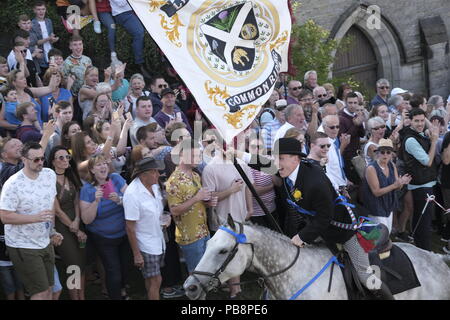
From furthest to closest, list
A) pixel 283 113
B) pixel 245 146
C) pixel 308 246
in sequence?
pixel 283 113
pixel 245 146
pixel 308 246

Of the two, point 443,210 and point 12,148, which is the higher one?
point 12,148

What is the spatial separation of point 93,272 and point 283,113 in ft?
12.8

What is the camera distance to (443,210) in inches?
444

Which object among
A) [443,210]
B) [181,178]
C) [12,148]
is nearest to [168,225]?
[181,178]

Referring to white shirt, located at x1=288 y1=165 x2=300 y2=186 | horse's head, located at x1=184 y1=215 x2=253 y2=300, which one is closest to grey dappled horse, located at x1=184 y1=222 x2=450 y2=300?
horse's head, located at x1=184 y1=215 x2=253 y2=300

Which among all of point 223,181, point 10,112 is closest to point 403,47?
point 223,181

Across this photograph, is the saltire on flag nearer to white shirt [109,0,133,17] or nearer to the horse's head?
the horse's head

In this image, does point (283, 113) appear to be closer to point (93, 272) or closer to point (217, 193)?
point (217, 193)

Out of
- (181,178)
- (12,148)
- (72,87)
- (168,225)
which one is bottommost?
(168,225)

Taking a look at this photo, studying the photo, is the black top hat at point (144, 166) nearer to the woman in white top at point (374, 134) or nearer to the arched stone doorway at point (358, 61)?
the woman in white top at point (374, 134)

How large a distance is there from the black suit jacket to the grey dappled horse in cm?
18

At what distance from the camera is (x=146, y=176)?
7852 millimetres

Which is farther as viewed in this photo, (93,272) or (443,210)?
(443,210)

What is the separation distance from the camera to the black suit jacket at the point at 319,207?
611cm
